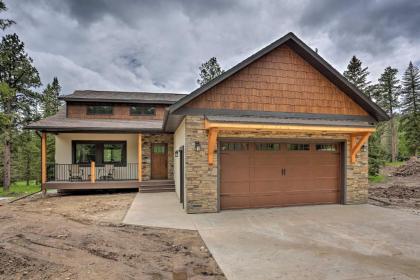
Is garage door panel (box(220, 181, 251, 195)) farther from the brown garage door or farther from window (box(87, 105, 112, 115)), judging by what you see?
window (box(87, 105, 112, 115))

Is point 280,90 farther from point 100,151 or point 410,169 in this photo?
point 410,169

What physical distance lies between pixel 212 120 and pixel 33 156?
82.4 ft

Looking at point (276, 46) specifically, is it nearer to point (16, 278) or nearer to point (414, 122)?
point (16, 278)

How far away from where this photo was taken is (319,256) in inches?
170

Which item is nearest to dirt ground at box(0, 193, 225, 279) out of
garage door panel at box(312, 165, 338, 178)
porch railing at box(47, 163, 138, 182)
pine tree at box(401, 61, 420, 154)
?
porch railing at box(47, 163, 138, 182)

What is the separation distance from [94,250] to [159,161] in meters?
8.76

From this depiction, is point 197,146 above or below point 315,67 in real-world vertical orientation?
below

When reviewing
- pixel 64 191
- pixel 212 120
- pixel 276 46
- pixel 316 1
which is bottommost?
pixel 64 191

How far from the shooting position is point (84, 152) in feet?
43.5

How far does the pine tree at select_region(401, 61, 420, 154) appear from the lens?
2877 cm

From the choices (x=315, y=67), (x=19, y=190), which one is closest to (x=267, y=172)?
(x=315, y=67)

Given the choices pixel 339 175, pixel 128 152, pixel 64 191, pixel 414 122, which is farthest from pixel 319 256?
pixel 414 122

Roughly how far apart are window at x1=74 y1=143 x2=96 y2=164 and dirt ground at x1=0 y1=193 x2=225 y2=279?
6079 millimetres

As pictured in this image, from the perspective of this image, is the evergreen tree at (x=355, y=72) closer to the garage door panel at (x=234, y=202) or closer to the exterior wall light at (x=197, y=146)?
the garage door panel at (x=234, y=202)
